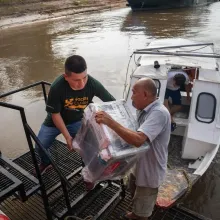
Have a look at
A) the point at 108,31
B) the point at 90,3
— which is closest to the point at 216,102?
the point at 108,31

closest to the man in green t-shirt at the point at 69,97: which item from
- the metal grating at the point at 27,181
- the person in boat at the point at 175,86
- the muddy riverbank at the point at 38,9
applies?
the metal grating at the point at 27,181

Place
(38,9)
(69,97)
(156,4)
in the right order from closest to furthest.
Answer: (69,97) < (38,9) < (156,4)

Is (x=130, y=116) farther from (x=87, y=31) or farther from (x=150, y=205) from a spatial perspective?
(x=87, y=31)

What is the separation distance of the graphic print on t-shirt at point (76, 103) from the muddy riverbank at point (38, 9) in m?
22.1

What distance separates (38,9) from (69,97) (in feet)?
90.9

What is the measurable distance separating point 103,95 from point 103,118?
3.51 ft

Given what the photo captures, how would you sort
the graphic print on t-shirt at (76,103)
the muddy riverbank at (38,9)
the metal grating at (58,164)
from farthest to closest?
the muddy riverbank at (38,9)
the metal grating at (58,164)
the graphic print on t-shirt at (76,103)

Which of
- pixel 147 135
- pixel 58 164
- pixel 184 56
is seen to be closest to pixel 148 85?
pixel 147 135

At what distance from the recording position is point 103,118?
2.62 m

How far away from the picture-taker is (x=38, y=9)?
93.3ft

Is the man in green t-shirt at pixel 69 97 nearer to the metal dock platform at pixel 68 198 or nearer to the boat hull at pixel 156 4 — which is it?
the metal dock platform at pixel 68 198

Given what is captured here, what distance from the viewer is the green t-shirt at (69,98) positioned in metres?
3.41

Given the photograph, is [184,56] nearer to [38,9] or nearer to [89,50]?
[89,50]

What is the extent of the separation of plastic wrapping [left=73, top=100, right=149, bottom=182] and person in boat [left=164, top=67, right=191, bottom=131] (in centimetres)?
320
